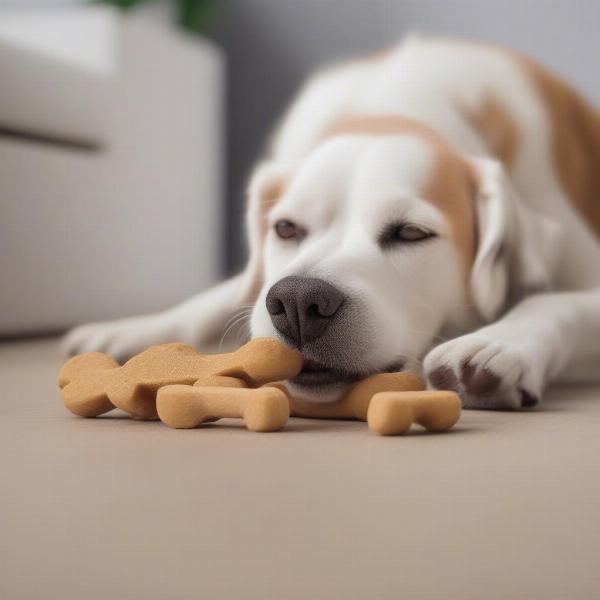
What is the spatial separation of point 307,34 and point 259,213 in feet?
7.99

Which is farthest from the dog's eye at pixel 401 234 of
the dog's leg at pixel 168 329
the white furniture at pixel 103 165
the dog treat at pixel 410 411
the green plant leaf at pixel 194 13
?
the green plant leaf at pixel 194 13

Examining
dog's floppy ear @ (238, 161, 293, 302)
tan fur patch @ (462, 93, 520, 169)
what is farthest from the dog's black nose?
tan fur patch @ (462, 93, 520, 169)

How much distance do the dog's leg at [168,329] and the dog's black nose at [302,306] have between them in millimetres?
706

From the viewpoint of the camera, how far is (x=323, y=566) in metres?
0.62

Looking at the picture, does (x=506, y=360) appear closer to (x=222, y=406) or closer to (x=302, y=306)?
(x=302, y=306)

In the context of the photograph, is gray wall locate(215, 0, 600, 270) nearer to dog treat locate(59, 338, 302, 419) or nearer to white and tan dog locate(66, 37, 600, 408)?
white and tan dog locate(66, 37, 600, 408)

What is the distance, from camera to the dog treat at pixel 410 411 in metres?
1.04

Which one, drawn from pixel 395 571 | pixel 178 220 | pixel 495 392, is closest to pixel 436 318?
pixel 495 392

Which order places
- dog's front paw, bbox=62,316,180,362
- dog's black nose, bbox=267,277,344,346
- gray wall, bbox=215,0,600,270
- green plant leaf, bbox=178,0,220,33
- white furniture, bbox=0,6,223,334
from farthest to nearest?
green plant leaf, bbox=178,0,220,33 < gray wall, bbox=215,0,600,270 < white furniture, bbox=0,6,223,334 < dog's front paw, bbox=62,316,180,362 < dog's black nose, bbox=267,277,344,346

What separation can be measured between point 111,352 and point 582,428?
1.04m

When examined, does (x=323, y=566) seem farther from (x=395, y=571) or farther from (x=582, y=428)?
(x=582, y=428)

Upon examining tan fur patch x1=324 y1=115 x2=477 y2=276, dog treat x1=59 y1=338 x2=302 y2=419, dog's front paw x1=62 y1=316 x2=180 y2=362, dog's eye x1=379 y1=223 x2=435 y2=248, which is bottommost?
dog's front paw x1=62 y1=316 x2=180 y2=362

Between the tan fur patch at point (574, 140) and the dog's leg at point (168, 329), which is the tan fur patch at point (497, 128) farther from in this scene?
the dog's leg at point (168, 329)

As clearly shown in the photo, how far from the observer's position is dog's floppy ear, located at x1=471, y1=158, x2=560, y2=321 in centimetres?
150
